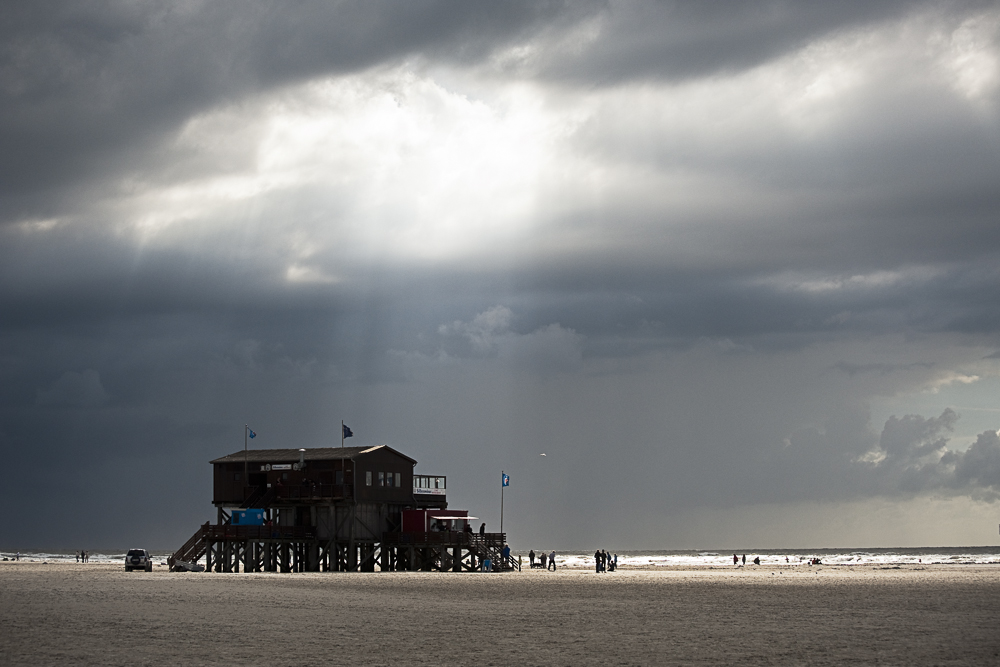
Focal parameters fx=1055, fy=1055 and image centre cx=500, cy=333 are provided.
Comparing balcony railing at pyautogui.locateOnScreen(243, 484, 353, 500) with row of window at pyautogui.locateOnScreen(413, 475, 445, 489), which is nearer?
balcony railing at pyautogui.locateOnScreen(243, 484, 353, 500)

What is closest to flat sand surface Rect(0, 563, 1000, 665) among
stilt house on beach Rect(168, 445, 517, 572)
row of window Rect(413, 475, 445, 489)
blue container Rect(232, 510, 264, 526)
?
stilt house on beach Rect(168, 445, 517, 572)

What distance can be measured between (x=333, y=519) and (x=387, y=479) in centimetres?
500

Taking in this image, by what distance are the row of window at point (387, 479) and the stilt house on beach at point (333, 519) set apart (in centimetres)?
7

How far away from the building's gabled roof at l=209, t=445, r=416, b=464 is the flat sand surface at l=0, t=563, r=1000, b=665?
27037 millimetres

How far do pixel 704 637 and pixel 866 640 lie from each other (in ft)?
12.2

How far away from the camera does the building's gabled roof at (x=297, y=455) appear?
71.9 m

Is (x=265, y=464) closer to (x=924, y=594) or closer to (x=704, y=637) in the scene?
(x=924, y=594)

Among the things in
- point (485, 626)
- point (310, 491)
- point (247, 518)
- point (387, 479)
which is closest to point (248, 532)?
point (247, 518)

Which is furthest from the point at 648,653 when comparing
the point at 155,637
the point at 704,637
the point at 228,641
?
the point at 155,637

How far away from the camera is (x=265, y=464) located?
73.6 meters

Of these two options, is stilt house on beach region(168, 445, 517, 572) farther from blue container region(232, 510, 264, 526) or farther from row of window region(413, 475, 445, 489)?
row of window region(413, 475, 445, 489)

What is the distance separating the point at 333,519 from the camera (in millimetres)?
70625

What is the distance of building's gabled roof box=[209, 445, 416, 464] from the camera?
71938 millimetres

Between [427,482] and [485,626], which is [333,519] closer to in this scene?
[427,482]
